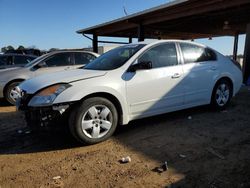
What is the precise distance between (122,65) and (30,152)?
1.99 m

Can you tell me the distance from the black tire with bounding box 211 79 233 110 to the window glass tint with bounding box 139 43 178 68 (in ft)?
4.43

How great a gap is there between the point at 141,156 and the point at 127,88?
3.93ft

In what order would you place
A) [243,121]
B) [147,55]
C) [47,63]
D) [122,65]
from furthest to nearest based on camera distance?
[47,63] < [243,121] < [147,55] < [122,65]

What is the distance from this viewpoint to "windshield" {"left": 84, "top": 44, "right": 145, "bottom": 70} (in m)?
4.45

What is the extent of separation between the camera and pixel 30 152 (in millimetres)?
3709

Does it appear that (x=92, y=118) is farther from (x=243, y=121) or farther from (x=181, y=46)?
(x=243, y=121)

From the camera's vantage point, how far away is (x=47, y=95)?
144 inches

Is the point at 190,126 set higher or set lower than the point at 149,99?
lower

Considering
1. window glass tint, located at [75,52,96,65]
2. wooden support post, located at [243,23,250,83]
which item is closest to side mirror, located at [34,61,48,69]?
window glass tint, located at [75,52,96,65]

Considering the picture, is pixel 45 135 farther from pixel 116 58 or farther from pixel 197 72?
pixel 197 72

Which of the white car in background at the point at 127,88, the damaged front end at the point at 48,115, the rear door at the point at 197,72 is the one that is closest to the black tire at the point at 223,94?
the white car in background at the point at 127,88

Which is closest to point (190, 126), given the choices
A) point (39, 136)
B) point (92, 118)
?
point (92, 118)

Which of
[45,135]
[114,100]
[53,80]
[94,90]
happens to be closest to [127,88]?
[114,100]

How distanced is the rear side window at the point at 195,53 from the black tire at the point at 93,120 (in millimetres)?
2007
